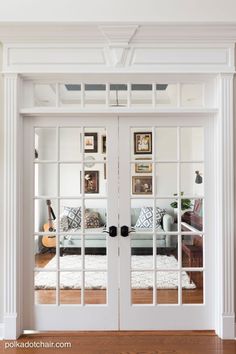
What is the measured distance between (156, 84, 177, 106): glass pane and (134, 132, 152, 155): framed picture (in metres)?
0.31

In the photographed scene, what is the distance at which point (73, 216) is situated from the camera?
2820 mm

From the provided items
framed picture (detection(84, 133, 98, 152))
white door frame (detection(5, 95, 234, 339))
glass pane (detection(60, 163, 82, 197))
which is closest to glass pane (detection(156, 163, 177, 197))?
white door frame (detection(5, 95, 234, 339))

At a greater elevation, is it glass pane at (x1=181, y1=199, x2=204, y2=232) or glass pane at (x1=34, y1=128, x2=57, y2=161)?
glass pane at (x1=34, y1=128, x2=57, y2=161)

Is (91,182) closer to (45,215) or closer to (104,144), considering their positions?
(104,144)

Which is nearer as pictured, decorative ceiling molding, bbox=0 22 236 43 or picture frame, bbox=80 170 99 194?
decorative ceiling molding, bbox=0 22 236 43

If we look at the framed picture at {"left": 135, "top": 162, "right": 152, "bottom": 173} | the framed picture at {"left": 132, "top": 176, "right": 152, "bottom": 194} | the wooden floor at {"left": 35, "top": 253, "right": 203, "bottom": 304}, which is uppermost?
the framed picture at {"left": 135, "top": 162, "right": 152, "bottom": 173}

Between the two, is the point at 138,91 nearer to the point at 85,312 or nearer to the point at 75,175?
the point at 75,175

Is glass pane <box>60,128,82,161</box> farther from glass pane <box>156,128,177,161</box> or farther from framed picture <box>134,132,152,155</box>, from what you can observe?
glass pane <box>156,128,177,161</box>

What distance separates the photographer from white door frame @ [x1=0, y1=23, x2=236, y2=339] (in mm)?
2635

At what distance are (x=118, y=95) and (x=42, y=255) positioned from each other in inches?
64.4

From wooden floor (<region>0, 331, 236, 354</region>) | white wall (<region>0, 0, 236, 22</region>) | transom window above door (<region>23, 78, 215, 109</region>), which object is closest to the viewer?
wooden floor (<region>0, 331, 236, 354</region>)

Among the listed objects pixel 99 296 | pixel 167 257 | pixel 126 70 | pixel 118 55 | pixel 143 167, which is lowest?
pixel 99 296

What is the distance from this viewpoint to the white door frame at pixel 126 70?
2.63 metres

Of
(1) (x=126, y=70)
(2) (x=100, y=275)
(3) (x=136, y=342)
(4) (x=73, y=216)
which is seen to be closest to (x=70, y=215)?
(4) (x=73, y=216)
